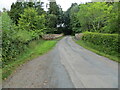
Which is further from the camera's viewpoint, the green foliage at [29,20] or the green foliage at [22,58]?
the green foliage at [29,20]

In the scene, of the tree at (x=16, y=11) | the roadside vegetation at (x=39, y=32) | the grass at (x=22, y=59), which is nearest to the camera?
the grass at (x=22, y=59)

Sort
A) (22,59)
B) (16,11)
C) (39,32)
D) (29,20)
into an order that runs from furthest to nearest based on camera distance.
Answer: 1. (16,11)
2. (39,32)
3. (29,20)
4. (22,59)

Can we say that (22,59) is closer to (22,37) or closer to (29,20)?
(22,37)

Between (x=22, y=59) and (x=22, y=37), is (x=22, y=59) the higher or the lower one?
the lower one

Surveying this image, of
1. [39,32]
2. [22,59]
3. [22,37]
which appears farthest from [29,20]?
[22,59]

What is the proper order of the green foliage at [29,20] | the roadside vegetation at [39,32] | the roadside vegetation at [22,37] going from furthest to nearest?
the green foliage at [29,20], the roadside vegetation at [39,32], the roadside vegetation at [22,37]

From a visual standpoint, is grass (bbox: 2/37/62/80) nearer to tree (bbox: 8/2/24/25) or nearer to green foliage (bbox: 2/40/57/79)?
green foliage (bbox: 2/40/57/79)

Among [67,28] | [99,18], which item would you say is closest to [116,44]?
[99,18]

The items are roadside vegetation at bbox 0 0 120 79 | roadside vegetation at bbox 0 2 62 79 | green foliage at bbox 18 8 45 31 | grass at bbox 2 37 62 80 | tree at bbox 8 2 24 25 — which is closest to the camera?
grass at bbox 2 37 62 80

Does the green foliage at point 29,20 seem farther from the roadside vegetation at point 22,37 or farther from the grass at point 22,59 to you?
the grass at point 22,59

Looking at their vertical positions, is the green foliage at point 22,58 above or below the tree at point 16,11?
below

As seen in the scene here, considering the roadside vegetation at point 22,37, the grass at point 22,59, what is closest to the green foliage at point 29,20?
the roadside vegetation at point 22,37

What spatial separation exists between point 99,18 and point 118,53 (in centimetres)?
1102

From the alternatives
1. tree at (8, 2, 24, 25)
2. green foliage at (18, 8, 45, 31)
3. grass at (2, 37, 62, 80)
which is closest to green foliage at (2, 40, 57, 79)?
grass at (2, 37, 62, 80)
